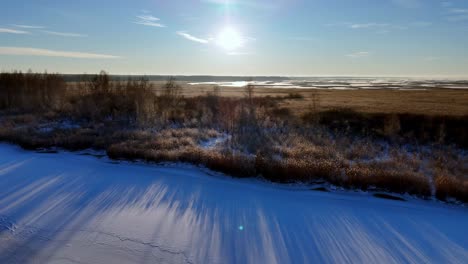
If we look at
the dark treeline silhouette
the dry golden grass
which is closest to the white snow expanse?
the dark treeline silhouette

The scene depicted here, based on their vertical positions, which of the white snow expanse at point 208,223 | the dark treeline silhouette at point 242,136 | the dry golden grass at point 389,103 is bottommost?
the white snow expanse at point 208,223

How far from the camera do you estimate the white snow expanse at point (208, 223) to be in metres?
4.24

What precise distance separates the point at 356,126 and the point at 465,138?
4.46 meters

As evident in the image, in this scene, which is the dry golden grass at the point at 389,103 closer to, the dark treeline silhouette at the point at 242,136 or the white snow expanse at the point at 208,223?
the dark treeline silhouette at the point at 242,136

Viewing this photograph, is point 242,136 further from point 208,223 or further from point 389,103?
point 389,103

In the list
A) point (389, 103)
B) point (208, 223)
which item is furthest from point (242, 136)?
point (389, 103)

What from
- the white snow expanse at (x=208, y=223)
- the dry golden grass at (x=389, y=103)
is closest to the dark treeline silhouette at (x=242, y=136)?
the white snow expanse at (x=208, y=223)

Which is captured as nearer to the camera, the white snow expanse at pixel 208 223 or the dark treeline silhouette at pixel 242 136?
the white snow expanse at pixel 208 223

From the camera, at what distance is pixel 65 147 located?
9.89 m

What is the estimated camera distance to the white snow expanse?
13.9 feet

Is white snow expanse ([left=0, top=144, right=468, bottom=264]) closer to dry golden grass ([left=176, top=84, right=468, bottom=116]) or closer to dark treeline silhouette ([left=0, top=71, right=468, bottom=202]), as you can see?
dark treeline silhouette ([left=0, top=71, right=468, bottom=202])

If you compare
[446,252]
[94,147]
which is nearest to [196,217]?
[446,252]

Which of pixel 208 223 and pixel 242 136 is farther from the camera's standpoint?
pixel 242 136

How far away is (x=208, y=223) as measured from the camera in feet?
16.8
